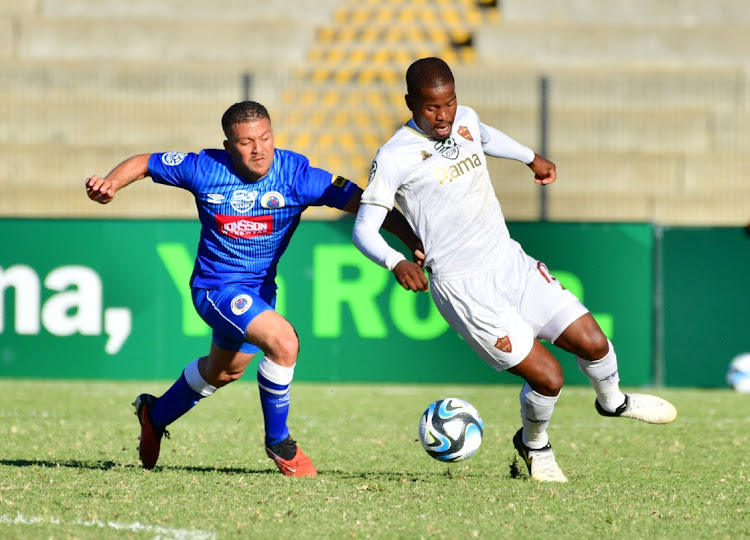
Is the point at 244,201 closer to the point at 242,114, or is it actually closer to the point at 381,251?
the point at 242,114

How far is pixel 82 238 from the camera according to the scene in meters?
11.7

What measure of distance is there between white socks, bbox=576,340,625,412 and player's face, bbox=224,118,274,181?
1839 millimetres

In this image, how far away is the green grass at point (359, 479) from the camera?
4.69 m

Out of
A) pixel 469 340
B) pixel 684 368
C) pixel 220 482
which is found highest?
pixel 469 340

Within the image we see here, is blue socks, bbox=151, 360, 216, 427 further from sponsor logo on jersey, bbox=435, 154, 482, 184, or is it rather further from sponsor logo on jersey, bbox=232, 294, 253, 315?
sponsor logo on jersey, bbox=435, 154, 482, 184

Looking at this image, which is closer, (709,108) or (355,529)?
(355,529)

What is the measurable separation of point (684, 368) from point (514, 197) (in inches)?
166

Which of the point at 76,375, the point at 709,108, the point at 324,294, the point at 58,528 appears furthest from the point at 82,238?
the point at 709,108

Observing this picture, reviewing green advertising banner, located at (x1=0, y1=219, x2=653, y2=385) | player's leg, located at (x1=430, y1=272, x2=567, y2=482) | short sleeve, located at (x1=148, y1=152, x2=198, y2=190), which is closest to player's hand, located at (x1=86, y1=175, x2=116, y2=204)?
short sleeve, located at (x1=148, y1=152, x2=198, y2=190)

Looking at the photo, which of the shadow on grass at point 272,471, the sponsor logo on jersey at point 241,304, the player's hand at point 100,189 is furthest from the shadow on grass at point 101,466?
the player's hand at point 100,189

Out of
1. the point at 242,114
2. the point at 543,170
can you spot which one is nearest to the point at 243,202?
the point at 242,114

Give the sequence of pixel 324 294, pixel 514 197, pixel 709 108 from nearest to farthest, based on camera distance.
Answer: pixel 324 294
pixel 514 197
pixel 709 108

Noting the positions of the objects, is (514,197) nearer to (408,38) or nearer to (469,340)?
(408,38)

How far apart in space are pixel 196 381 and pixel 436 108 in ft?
6.48
